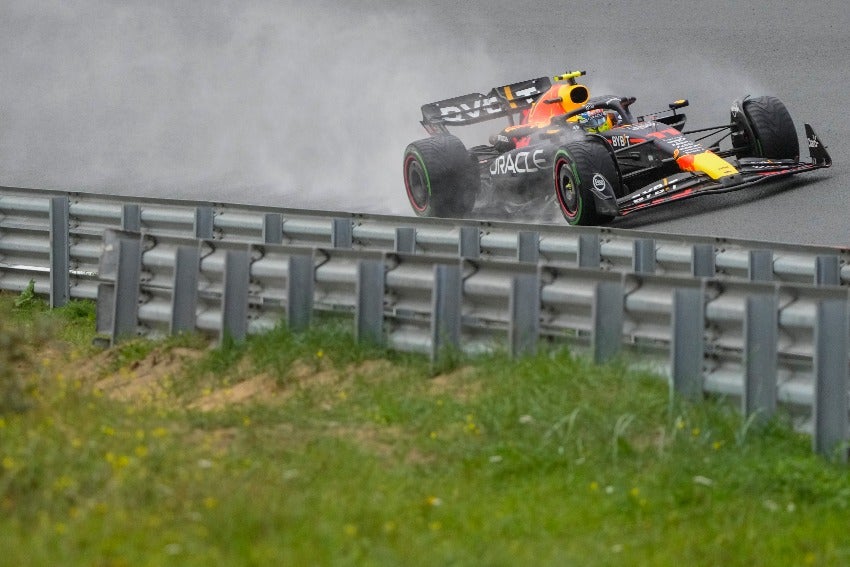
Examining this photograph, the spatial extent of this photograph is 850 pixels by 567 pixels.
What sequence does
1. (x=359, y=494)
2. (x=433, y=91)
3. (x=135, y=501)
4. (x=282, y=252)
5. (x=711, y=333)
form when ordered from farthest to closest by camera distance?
(x=433, y=91)
(x=282, y=252)
(x=711, y=333)
(x=359, y=494)
(x=135, y=501)

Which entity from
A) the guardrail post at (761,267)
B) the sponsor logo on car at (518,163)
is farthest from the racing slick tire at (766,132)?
the guardrail post at (761,267)

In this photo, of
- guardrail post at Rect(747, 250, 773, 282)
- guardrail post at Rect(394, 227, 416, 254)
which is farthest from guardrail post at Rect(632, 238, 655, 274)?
guardrail post at Rect(394, 227, 416, 254)

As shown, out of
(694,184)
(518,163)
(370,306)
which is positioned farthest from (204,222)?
(694,184)

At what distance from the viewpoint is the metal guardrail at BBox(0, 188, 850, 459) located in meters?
7.33

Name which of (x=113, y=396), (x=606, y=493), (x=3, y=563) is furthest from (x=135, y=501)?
(x=113, y=396)

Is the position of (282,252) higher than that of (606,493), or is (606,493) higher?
(282,252)

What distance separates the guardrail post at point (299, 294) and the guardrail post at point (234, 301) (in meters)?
0.33

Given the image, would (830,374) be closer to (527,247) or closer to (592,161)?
(527,247)

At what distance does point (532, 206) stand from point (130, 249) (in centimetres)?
656

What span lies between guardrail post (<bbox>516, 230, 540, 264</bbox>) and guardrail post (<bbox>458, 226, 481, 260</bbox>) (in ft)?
1.35

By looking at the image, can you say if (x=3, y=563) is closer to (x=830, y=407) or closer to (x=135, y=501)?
(x=135, y=501)

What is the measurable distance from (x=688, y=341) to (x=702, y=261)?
2442mm

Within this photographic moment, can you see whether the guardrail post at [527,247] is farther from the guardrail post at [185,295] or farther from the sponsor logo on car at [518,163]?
the sponsor logo on car at [518,163]

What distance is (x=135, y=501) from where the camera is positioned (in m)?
5.86
